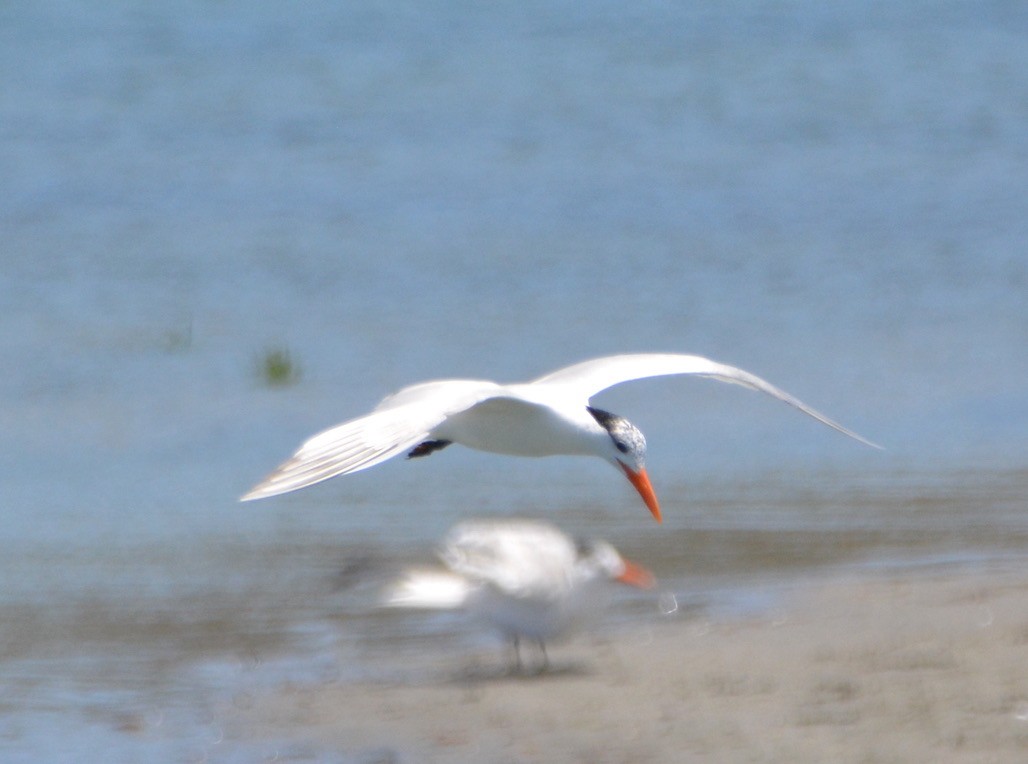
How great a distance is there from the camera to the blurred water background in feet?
21.9

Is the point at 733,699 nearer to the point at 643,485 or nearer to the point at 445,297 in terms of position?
the point at 643,485

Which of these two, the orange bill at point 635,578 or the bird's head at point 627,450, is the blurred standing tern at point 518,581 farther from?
the bird's head at point 627,450

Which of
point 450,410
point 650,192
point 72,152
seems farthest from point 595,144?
point 450,410

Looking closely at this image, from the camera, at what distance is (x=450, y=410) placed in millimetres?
5328

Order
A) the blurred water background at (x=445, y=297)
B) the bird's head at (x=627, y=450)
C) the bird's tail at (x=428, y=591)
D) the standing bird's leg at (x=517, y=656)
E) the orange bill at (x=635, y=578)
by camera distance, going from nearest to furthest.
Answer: the standing bird's leg at (x=517, y=656) < the bird's tail at (x=428, y=591) < the orange bill at (x=635, y=578) < the bird's head at (x=627, y=450) < the blurred water background at (x=445, y=297)

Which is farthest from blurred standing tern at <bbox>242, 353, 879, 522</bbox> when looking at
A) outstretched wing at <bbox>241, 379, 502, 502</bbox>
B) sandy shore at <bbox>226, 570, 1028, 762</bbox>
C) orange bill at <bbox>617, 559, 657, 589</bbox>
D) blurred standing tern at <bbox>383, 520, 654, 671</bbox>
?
sandy shore at <bbox>226, 570, 1028, 762</bbox>

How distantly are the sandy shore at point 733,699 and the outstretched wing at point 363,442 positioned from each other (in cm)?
81

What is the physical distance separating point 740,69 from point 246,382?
9.11 meters

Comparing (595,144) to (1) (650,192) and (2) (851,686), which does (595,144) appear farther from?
(2) (851,686)

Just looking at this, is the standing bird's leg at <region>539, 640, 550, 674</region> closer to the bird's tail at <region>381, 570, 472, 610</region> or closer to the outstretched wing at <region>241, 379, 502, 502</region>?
the bird's tail at <region>381, 570, 472, 610</region>

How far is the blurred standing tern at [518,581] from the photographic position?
5.80 metres

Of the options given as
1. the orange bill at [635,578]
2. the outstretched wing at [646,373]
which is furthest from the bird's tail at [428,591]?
the outstretched wing at [646,373]

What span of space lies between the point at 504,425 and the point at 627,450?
1.37 ft

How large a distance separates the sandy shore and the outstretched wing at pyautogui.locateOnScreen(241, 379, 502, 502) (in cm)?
81
